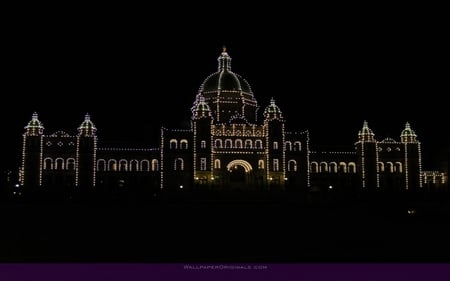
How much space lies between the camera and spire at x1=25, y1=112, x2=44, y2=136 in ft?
216

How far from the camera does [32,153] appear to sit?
214ft

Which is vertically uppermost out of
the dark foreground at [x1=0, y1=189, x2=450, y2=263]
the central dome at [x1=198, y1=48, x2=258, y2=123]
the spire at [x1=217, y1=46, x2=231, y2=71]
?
→ the spire at [x1=217, y1=46, x2=231, y2=71]

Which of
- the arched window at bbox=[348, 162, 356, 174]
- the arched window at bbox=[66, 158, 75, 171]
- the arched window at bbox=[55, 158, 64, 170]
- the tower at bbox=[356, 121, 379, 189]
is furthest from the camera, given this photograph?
the arched window at bbox=[348, 162, 356, 174]

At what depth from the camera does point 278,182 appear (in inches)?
2606

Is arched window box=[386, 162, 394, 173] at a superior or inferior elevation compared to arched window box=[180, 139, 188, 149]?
inferior

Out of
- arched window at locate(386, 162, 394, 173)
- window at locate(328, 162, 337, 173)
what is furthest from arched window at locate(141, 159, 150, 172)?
arched window at locate(386, 162, 394, 173)

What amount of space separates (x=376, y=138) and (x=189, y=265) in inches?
2705

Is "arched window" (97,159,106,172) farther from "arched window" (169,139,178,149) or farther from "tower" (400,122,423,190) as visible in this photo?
"tower" (400,122,423,190)

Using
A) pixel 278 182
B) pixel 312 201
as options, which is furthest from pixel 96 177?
pixel 312 201

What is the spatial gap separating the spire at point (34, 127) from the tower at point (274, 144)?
93.4 feet

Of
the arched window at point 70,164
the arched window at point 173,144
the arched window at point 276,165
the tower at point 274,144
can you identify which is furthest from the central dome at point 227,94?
the arched window at point 70,164

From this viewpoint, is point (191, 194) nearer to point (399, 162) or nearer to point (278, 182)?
point (278, 182)

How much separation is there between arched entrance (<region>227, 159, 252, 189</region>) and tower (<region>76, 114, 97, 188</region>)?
17239 millimetres

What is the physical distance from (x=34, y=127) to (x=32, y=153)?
10.8ft
